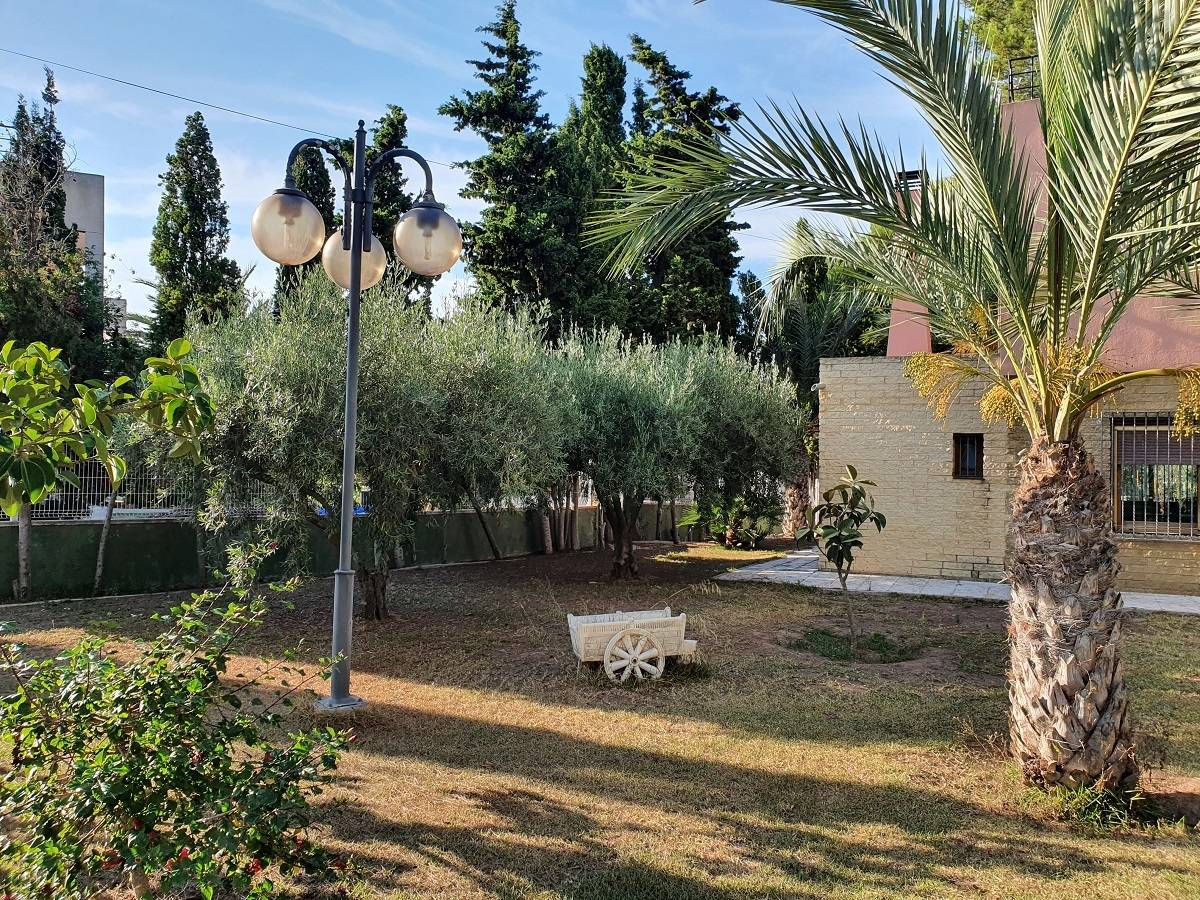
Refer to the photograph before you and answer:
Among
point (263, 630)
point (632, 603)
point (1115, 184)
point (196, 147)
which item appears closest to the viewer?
point (1115, 184)

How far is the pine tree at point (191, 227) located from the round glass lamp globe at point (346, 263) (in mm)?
15455

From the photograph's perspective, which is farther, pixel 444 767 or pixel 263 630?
pixel 263 630

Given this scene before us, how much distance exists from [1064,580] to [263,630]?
7938 mm

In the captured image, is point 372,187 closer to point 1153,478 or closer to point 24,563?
point 24,563

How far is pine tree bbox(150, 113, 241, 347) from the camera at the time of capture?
19.8m

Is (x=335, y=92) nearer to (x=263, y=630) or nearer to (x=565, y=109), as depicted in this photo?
(x=263, y=630)

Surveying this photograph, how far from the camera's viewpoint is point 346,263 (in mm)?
5895

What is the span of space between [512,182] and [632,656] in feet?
51.1

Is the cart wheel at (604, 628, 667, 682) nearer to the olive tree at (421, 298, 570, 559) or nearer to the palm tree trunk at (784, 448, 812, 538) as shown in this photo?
the olive tree at (421, 298, 570, 559)

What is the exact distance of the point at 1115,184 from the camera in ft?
12.0

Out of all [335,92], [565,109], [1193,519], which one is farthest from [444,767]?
[565,109]

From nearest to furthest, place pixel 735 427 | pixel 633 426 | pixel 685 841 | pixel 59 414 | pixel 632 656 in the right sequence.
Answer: pixel 59 414, pixel 685 841, pixel 632 656, pixel 633 426, pixel 735 427

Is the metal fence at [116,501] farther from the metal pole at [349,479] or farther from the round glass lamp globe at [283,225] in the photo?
the round glass lamp globe at [283,225]

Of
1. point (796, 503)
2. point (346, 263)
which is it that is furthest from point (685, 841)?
point (796, 503)
